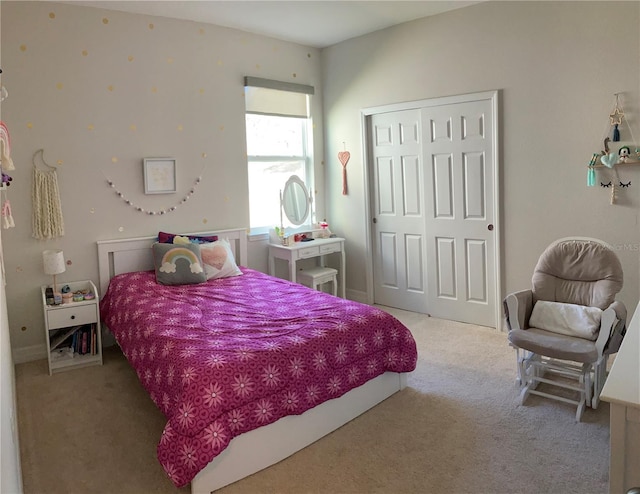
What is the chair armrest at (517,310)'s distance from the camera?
3.11m

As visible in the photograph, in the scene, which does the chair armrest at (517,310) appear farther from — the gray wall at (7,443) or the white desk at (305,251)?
the gray wall at (7,443)

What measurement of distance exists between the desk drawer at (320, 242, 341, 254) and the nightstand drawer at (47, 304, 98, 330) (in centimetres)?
214

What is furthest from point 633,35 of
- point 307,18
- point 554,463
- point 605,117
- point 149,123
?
point 149,123

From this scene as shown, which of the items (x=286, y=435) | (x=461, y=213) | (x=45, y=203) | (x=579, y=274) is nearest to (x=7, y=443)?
(x=286, y=435)

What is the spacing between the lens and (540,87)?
3779mm

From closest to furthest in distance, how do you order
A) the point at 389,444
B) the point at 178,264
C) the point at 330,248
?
the point at 389,444
the point at 178,264
the point at 330,248

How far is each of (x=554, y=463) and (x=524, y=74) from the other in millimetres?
2791

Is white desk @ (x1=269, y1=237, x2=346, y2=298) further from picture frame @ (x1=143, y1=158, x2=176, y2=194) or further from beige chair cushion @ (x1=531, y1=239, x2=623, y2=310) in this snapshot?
beige chair cushion @ (x1=531, y1=239, x2=623, y2=310)

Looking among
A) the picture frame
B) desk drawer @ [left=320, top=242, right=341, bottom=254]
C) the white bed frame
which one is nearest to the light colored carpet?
the white bed frame

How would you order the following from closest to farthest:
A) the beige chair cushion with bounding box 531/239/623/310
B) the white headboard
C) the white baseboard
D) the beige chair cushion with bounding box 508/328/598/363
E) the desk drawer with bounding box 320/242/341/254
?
1. the beige chair cushion with bounding box 508/328/598/363
2. the beige chair cushion with bounding box 531/239/623/310
3. the white baseboard
4. the white headboard
5. the desk drawer with bounding box 320/242/341/254

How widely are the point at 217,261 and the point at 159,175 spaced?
891mm

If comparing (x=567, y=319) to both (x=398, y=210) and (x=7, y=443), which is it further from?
(x=7, y=443)

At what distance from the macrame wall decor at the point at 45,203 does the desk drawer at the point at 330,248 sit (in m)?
2.29

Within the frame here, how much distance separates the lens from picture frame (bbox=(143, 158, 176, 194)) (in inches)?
163
